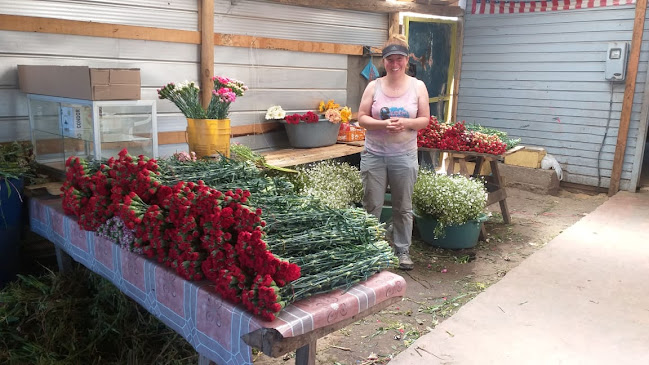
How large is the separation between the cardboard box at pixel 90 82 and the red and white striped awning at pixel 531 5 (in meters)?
7.53

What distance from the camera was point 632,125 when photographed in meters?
8.07

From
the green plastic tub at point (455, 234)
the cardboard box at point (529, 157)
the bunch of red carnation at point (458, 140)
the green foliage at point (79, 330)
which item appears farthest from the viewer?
the cardboard box at point (529, 157)

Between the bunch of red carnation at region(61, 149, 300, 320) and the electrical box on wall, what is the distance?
24.8 feet

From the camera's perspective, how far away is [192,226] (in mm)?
2258

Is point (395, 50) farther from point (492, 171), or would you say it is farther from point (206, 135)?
point (492, 171)

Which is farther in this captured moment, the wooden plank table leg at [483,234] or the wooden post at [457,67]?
the wooden post at [457,67]

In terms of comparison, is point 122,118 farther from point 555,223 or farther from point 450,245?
point 555,223

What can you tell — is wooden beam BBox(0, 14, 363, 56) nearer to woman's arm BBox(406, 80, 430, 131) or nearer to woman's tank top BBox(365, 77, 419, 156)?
woman's tank top BBox(365, 77, 419, 156)

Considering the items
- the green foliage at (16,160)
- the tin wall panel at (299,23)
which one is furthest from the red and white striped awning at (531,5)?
the green foliage at (16,160)

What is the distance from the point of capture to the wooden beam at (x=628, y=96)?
25.1 feet

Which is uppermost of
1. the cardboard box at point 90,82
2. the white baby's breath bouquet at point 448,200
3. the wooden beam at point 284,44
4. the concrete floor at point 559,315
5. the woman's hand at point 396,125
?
the wooden beam at point 284,44

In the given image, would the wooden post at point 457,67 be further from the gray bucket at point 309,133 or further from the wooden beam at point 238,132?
the wooden beam at point 238,132

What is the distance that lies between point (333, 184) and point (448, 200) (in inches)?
47.0

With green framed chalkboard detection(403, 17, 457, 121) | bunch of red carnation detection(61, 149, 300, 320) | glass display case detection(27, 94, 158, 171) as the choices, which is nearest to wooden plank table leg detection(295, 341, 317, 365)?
Result: bunch of red carnation detection(61, 149, 300, 320)
